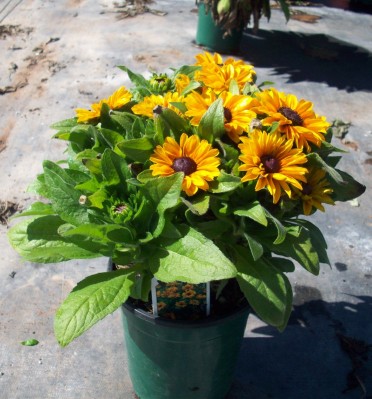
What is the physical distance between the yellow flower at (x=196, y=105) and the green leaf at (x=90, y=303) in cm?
47

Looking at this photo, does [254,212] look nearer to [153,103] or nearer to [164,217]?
[164,217]

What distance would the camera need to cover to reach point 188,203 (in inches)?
52.1

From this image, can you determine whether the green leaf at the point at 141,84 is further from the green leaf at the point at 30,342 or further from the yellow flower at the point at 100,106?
the green leaf at the point at 30,342

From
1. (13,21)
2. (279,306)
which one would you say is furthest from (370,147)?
(13,21)

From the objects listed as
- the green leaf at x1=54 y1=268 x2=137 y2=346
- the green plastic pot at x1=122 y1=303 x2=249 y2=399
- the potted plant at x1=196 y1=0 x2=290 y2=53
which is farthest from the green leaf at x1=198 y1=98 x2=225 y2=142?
the potted plant at x1=196 y1=0 x2=290 y2=53

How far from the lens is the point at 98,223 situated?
145 centimetres

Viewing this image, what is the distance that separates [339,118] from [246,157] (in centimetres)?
299

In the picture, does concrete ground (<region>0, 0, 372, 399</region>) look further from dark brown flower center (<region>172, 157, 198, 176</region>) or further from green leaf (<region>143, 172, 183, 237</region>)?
dark brown flower center (<region>172, 157, 198, 176</region>)

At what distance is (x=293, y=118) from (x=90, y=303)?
29.5 inches

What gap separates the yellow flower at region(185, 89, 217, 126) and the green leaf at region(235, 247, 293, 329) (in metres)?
0.43

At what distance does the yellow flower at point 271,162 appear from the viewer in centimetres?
133

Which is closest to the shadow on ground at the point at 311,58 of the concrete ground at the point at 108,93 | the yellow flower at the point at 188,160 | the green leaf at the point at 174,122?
the concrete ground at the point at 108,93

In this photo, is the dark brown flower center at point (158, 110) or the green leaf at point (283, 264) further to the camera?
the green leaf at point (283, 264)

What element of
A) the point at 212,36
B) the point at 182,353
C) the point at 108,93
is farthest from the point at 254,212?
the point at 212,36
